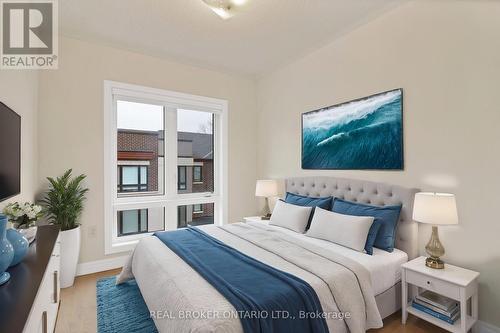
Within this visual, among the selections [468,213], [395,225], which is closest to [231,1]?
[395,225]

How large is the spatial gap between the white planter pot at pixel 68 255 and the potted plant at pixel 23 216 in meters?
0.82

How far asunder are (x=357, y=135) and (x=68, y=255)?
11.2 ft

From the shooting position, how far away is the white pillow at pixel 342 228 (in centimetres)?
223

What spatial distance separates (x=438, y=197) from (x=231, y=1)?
2309mm

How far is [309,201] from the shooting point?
3066 millimetres

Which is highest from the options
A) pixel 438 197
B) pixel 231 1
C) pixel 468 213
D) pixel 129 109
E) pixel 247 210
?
pixel 231 1

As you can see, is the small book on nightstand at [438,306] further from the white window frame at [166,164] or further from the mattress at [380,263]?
the white window frame at [166,164]

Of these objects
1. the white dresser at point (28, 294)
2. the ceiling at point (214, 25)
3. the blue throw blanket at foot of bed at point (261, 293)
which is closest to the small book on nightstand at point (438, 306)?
the blue throw blanket at foot of bed at point (261, 293)

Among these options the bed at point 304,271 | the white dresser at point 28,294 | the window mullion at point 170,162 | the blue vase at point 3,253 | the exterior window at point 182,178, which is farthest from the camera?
the exterior window at point 182,178

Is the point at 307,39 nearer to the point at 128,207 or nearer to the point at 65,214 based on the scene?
the point at 128,207

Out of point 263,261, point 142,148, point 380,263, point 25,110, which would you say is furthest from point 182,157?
point 380,263

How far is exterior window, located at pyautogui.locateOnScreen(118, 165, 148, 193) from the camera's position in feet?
11.4

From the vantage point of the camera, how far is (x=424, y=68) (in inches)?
89.7

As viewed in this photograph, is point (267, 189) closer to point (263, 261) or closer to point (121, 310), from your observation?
point (263, 261)
